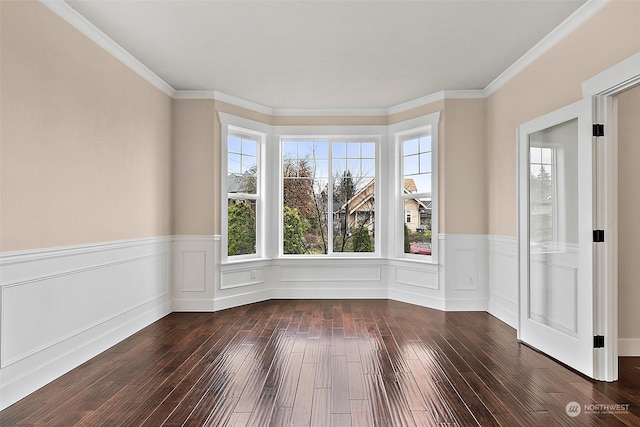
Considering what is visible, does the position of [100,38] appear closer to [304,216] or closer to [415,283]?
[304,216]

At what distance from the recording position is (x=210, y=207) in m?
5.51

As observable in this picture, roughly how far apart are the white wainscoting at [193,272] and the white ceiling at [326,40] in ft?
6.58

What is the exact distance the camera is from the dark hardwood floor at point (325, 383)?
2.57 metres

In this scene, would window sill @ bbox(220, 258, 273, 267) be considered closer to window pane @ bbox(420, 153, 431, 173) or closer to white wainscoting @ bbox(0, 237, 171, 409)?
white wainscoting @ bbox(0, 237, 171, 409)

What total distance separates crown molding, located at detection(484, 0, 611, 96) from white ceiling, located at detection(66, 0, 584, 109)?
0.07 metres

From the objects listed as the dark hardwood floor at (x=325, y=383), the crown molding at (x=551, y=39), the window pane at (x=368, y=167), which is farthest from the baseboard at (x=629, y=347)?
the window pane at (x=368, y=167)

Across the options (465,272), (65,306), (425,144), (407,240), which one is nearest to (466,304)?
(465,272)

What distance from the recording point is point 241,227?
5969 mm

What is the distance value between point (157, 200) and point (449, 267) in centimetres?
377

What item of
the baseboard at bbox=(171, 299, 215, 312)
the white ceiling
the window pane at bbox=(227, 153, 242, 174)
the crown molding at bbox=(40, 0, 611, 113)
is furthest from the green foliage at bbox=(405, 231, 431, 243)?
the baseboard at bbox=(171, 299, 215, 312)

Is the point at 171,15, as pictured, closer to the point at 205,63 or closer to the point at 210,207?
the point at 205,63

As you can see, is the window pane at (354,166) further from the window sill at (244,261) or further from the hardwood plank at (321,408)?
the hardwood plank at (321,408)

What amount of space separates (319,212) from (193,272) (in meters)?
2.04

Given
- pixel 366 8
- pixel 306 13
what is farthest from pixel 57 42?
pixel 366 8
